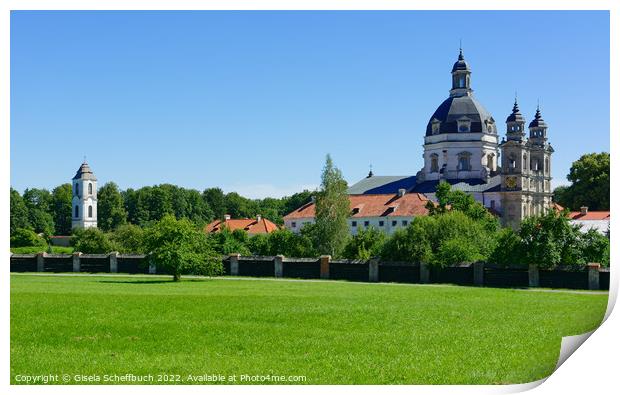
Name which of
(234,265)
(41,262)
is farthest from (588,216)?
(41,262)

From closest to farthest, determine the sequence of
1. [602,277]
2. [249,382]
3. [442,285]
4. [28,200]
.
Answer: [249,382] → [28,200] → [602,277] → [442,285]

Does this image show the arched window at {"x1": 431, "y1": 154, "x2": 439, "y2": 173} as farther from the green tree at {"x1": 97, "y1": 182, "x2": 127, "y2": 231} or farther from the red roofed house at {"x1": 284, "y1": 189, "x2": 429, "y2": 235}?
the green tree at {"x1": 97, "y1": 182, "x2": 127, "y2": 231}

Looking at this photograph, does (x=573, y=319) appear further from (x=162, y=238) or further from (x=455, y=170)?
(x=455, y=170)

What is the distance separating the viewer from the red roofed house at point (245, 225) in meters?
35.6

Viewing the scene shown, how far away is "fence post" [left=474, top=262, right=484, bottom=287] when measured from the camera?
24672 millimetres

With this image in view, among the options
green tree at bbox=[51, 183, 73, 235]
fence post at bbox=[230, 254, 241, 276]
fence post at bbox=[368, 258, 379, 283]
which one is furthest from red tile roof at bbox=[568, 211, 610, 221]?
fence post at bbox=[230, 254, 241, 276]

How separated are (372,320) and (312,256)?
19.8 metres

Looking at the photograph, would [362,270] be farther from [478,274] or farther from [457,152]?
[457,152]

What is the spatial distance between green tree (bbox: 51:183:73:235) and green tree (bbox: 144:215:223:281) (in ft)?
29.2

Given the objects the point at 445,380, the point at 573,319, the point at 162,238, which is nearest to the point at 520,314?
the point at 573,319

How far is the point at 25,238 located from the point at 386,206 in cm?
3808

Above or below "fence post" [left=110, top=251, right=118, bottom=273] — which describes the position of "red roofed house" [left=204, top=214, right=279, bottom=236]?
above

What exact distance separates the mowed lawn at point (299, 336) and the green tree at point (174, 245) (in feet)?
23.7
